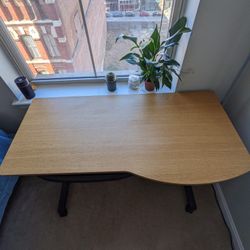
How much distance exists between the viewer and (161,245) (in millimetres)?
1065

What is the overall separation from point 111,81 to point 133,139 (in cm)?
47

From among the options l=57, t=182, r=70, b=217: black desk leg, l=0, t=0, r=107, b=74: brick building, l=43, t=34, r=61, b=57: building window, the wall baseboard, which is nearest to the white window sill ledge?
Result: l=0, t=0, r=107, b=74: brick building

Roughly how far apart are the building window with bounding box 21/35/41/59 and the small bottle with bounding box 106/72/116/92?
55 cm

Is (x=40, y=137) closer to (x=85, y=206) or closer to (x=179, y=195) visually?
(x=85, y=206)

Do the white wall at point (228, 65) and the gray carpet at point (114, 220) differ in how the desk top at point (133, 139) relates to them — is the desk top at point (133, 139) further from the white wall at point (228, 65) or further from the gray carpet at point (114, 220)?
the gray carpet at point (114, 220)

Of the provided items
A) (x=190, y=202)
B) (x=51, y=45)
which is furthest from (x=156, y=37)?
(x=190, y=202)

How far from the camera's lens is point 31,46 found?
1.11 m

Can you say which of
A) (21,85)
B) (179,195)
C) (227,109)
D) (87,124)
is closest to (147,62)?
(87,124)

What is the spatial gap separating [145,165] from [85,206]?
0.78 meters

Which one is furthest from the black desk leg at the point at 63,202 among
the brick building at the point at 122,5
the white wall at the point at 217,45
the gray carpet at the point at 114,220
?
the brick building at the point at 122,5

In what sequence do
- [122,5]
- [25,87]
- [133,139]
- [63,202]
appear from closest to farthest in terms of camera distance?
[133,139] < [122,5] < [25,87] < [63,202]

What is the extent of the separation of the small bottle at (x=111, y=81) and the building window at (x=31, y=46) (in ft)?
1.79

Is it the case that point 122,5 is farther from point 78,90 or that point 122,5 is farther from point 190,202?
point 190,202

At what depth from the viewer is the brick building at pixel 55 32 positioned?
3.03 feet
